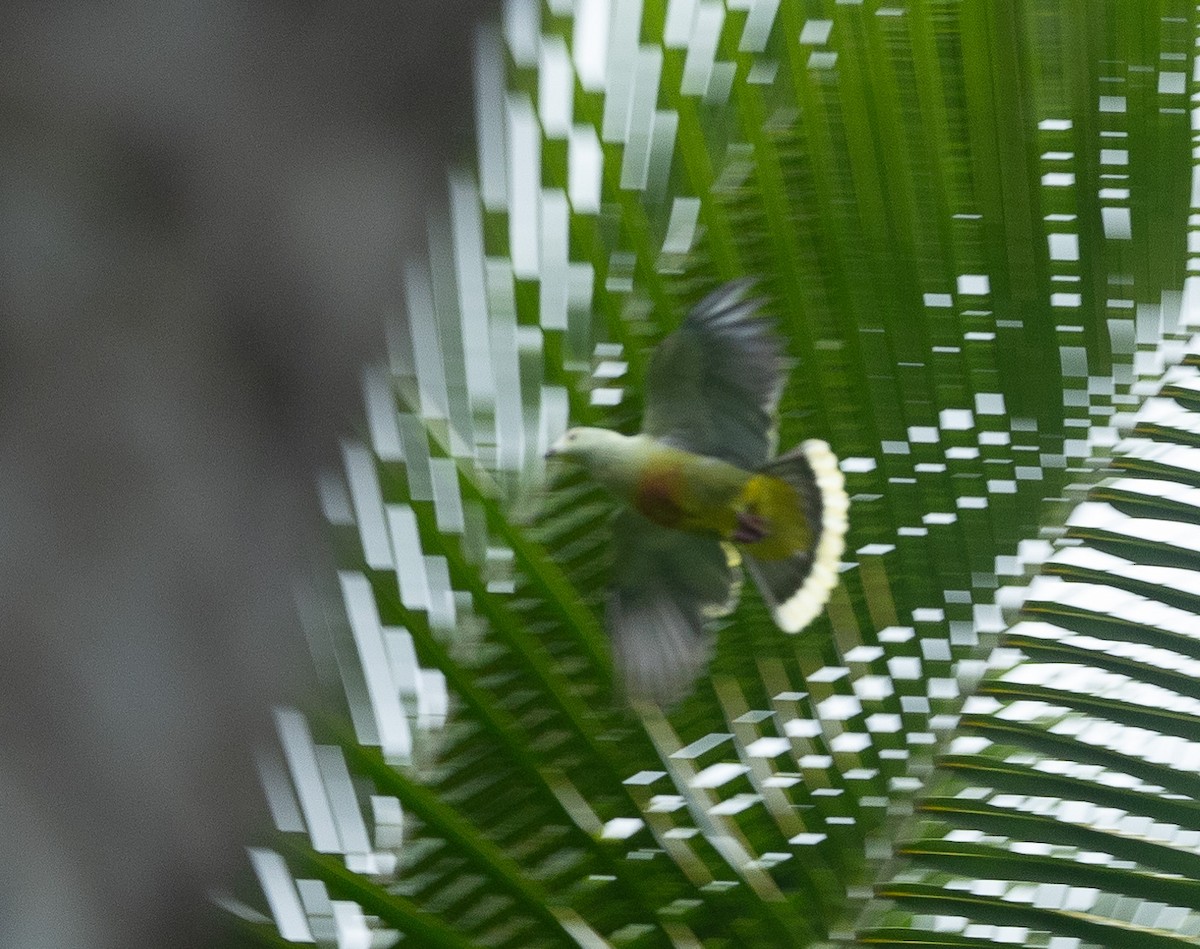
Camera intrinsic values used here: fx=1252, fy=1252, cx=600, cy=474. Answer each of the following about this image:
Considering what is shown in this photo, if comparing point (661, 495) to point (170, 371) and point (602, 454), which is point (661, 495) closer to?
point (602, 454)

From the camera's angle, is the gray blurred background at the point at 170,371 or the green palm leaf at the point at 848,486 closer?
the green palm leaf at the point at 848,486

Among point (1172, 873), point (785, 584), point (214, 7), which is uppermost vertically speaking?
point (214, 7)

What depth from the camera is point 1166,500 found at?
79 centimetres

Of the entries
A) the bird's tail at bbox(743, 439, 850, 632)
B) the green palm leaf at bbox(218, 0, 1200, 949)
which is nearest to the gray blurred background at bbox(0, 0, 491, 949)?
the green palm leaf at bbox(218, 0, 1200, 949)

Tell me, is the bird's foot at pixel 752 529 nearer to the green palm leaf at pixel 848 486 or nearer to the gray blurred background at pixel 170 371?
the green palm leaf at pixel 848 486

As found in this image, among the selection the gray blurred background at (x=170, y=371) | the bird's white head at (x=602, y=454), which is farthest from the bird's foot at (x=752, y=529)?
the gray blurred background at (x=170, y=371)

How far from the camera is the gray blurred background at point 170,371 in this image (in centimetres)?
119

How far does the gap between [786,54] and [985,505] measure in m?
0.33

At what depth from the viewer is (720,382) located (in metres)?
0.74

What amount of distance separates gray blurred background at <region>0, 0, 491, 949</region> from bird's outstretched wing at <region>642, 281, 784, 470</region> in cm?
42

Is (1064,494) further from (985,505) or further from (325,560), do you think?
(325,560)

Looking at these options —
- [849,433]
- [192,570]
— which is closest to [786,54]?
[849,433]

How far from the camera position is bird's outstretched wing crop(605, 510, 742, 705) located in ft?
2.44

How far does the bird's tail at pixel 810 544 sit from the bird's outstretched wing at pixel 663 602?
49mm
